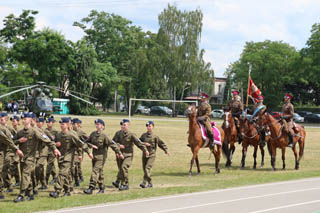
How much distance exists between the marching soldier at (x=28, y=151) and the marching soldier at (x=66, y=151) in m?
0.56

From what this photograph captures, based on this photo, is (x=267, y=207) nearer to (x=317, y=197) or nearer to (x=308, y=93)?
(x=317, y=197)

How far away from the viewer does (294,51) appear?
80312 mm

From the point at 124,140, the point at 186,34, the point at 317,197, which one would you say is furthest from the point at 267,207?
the point at 186,34

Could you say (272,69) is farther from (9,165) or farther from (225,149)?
(9,165)

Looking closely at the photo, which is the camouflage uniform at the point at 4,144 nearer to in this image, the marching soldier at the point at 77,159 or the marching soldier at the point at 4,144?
the marching soldier at the point at 4,144

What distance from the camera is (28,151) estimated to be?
36.6 feet

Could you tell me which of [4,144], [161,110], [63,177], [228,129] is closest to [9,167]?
[4,144]

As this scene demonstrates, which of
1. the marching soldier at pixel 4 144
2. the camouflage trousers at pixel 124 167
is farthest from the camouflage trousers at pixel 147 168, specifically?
the marching soldier at pixel 4 144

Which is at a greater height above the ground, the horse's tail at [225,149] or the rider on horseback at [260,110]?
the rider on horseback at [260,110]

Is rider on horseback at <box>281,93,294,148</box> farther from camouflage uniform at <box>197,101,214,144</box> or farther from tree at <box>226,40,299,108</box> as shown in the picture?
tree at <box>226,40,299,108</box>

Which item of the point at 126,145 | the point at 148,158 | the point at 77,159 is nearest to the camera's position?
the point at 126,145

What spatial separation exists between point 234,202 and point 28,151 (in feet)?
16.4

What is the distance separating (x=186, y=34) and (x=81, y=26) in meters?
21.5

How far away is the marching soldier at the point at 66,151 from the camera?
455 inches
